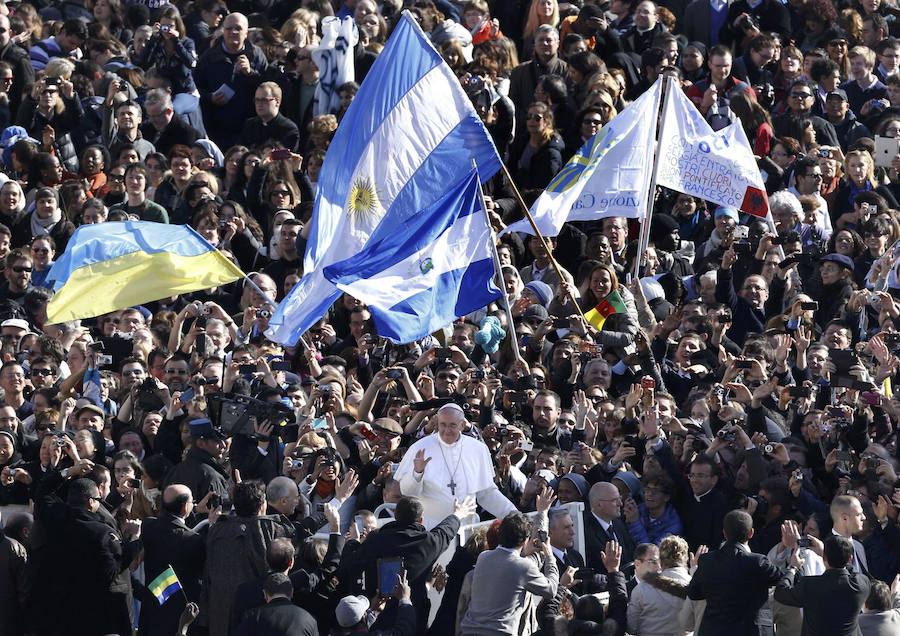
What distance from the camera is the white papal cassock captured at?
15.0 metres

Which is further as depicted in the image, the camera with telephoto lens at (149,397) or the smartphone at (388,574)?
the camera with telephoto lens at (149,397)

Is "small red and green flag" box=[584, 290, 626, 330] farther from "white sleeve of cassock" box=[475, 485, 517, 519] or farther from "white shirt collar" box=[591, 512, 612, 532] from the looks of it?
"white sleeve of cassock" box=[475, 485, 517, 519]

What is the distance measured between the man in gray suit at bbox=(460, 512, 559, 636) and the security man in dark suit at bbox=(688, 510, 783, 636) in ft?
2.84

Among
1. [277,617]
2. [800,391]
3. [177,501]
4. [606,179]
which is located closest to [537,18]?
[606,179]

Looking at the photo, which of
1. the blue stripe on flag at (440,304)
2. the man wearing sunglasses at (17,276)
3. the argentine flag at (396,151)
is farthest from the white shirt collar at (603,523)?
the man wearing sunglasses at (17,276)

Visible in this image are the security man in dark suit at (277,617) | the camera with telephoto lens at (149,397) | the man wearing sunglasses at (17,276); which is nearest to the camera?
the security man in dark suit at (277,617)

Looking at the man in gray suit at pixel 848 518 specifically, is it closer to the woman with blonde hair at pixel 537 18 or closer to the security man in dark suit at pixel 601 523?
the security man in dark suit at pixel 601 523

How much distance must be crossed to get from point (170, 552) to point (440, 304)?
3438mm

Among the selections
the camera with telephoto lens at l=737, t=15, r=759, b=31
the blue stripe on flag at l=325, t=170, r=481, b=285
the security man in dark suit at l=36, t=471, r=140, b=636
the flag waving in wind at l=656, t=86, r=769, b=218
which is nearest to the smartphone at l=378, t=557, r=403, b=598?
the security man in dark suit at l=36, t=471, r=140, b=636

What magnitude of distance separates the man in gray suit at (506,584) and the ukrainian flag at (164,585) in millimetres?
1790

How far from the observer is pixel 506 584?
1380 centimetres

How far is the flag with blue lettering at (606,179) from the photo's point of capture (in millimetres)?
19203

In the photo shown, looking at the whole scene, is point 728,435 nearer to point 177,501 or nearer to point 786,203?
point 177,501

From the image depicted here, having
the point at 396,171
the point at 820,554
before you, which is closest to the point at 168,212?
the point at 396,171
